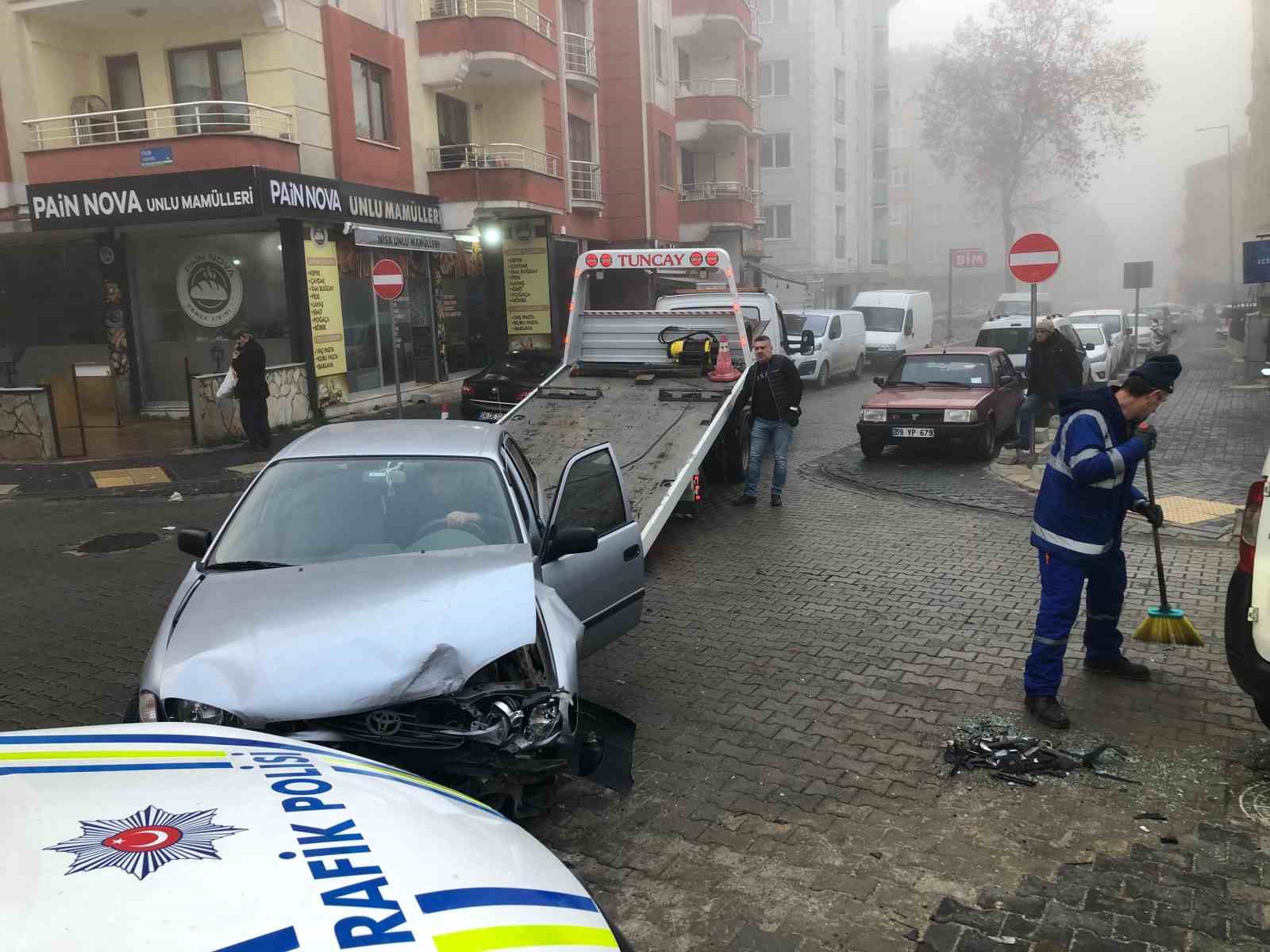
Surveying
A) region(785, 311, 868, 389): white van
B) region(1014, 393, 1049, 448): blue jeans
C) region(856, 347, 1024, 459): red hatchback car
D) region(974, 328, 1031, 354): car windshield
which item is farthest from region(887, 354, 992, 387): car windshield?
region(785, 311, 868, 389): white van

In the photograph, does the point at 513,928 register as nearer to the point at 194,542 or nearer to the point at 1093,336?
the point at 194,542

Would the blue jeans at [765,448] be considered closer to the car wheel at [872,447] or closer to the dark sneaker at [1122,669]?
the car wheel at [872,447]

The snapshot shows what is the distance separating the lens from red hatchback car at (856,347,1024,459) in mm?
13188

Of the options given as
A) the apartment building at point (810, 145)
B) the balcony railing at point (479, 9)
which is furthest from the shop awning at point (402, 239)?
the apartment building at point (810, 145)

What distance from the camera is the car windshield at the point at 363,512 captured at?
194 inches

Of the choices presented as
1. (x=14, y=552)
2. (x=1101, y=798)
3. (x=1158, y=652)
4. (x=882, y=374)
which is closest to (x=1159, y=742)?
(x=1101, y=798)

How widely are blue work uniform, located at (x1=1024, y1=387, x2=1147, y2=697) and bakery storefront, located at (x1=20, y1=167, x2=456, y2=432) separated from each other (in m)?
15.1

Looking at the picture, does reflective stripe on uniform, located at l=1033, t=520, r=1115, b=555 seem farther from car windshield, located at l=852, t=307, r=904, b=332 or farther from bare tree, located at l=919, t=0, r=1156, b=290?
bare tree, located at l=919, t=0, r=1156, b=290

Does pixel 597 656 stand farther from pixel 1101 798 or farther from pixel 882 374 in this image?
pixel 882 374

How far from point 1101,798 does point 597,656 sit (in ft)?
10.1

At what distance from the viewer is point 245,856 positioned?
2.09 m

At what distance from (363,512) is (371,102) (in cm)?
1805

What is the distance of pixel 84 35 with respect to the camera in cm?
1902

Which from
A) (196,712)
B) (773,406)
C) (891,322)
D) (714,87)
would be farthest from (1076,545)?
(714,87)
